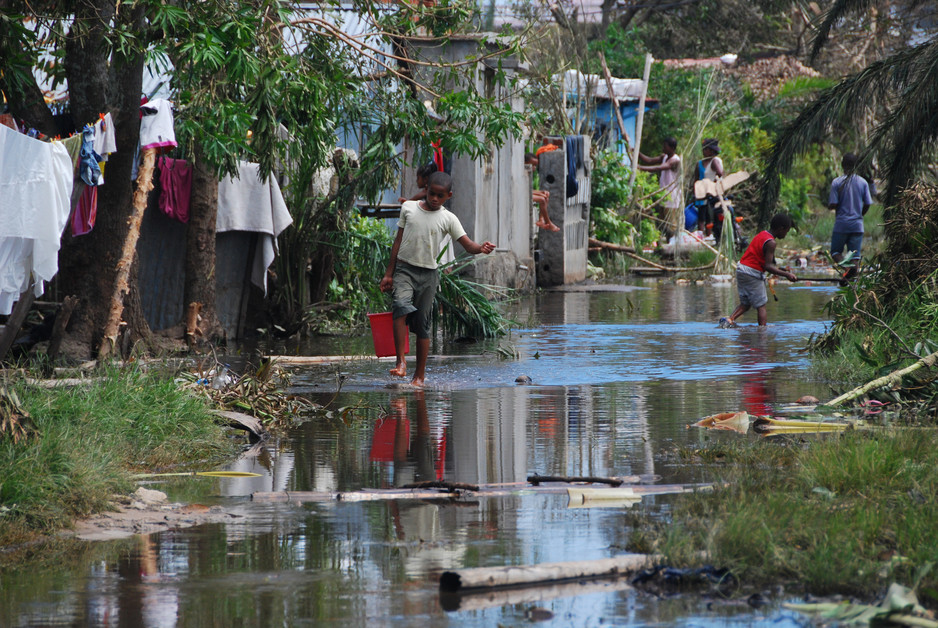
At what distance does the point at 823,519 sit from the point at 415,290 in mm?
6010

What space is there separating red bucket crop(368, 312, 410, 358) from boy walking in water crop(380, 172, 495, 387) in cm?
45

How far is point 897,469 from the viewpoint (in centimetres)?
575

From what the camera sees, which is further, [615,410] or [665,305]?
[665,305]

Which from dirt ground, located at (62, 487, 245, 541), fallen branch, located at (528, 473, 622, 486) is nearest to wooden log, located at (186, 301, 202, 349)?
dirt ground, located at (62, 487, 245, 541)

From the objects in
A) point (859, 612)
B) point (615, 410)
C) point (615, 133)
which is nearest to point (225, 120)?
point (615, 410)

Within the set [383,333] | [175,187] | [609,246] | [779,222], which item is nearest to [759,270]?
[779,222]

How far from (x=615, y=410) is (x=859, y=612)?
461cm

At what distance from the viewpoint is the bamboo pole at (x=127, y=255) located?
1078 centimetres

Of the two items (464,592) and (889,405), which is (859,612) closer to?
(464,592)

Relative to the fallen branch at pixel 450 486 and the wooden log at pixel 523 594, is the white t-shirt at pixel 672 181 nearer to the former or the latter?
Result: the fallen branch at pixel 450 486

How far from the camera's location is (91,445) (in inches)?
250

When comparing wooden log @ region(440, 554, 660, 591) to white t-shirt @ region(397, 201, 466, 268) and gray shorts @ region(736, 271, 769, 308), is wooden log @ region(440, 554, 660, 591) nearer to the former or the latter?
white t-shirt @ region(397, 201, 466, 268)

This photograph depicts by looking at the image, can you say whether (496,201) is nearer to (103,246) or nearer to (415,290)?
(415,290)

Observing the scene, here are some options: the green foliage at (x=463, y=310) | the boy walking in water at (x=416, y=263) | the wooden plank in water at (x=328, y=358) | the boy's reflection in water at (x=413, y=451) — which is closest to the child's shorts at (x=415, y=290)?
the boy walking in water at (x=416, y=263)
